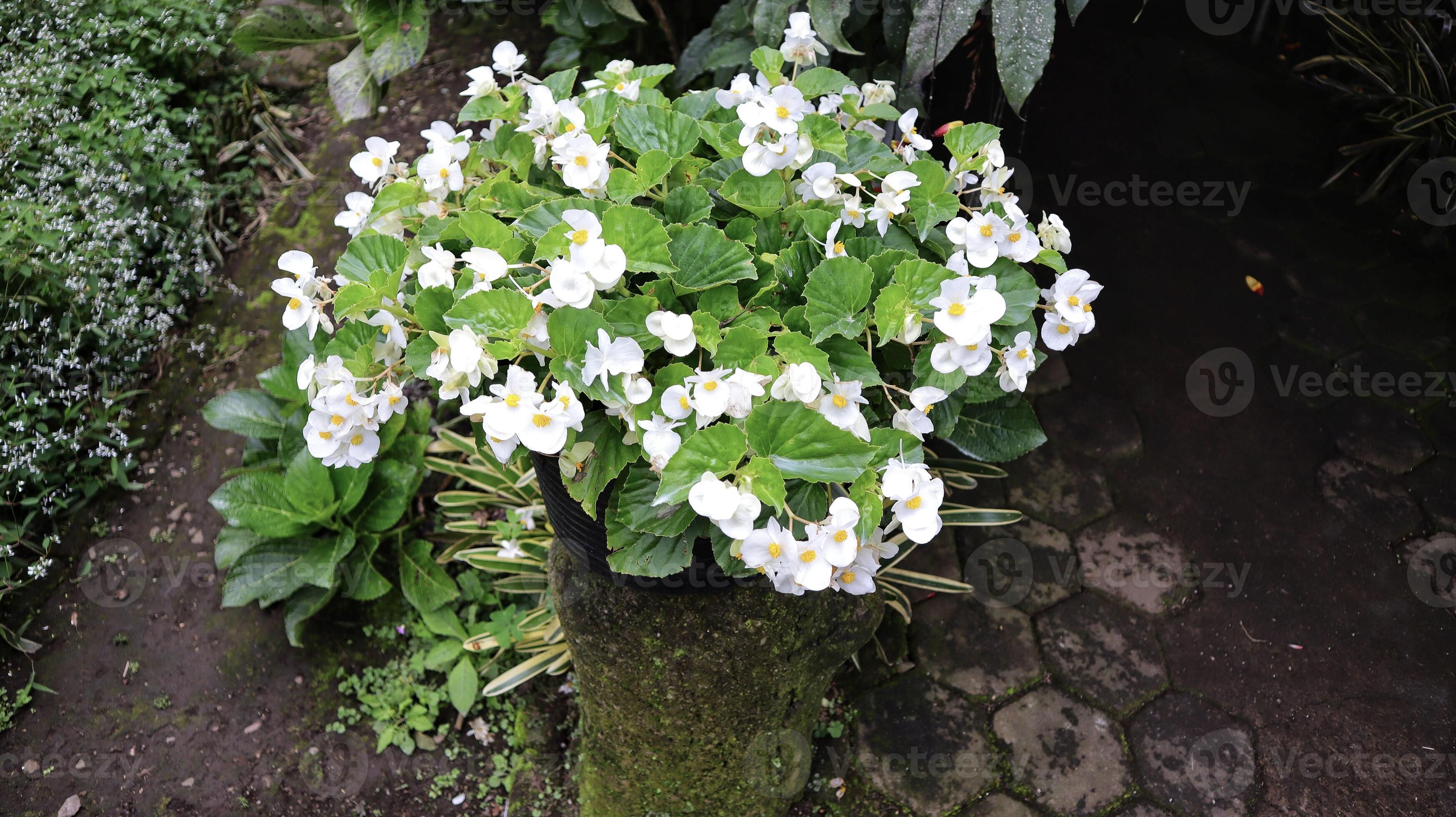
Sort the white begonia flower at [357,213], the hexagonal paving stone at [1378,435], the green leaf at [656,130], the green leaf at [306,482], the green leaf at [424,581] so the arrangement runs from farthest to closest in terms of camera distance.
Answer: the hexagonal paving stone at [1378,435] < the green leaf at [424,581] < the green leaf at [306,482] < the white begonia flower at [357,213] < the green leaf at [656,130]

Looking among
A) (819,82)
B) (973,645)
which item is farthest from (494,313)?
(973,645)

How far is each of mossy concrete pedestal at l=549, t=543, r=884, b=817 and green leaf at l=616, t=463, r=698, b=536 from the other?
0.31m

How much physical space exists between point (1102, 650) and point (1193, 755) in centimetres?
27

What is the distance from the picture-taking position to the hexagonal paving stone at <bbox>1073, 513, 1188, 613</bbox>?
214 centimetres

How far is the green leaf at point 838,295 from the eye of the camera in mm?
1120

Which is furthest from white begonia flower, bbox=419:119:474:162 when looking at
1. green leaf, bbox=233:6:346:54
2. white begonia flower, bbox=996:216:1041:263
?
green leaf, bbox=233:6:346:54

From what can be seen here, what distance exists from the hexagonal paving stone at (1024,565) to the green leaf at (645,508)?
4.22ft

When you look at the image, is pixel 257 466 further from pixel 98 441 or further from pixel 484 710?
pixel 484 710

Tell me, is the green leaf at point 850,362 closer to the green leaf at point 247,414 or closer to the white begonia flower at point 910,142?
the white begonia flower at point 910,142

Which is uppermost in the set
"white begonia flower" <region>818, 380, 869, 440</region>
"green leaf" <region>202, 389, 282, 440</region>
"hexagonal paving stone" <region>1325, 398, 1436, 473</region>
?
"white begonia flower" <region>818, 380, 869, 440</region>

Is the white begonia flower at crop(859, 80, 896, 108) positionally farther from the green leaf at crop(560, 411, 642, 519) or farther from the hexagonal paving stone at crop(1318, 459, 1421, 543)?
the hexagonal paving stone at crop(1318, 459, 1421, 543)

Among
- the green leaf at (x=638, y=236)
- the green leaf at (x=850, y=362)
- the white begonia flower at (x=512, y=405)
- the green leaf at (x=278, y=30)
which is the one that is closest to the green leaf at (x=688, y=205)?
the green leaf at (x=638, y=236)

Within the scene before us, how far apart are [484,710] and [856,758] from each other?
0.83m

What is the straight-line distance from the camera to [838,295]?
1.14m
